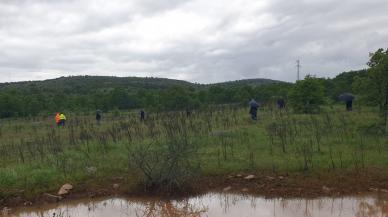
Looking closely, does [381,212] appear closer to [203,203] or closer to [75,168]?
[203,203]

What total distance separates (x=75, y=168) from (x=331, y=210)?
7052 millimetres

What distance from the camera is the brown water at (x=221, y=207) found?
7934mm

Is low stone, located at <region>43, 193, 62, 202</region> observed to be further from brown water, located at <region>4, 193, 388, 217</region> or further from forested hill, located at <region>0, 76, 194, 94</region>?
forested hill, located at <region>0, 76, 194, 94</region>

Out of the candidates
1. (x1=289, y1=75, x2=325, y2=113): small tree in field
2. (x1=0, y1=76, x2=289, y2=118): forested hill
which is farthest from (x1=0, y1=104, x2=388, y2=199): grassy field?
(x1=0, y1=76, x2=289, y2=118): forested hill

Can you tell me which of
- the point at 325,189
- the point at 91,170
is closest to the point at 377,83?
the point at 325,189

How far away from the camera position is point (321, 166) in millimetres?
10352

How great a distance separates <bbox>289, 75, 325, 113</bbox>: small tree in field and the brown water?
15925 millimetres

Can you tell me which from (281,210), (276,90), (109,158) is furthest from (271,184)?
(276,90)

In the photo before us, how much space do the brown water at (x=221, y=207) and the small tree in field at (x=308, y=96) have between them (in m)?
15.9

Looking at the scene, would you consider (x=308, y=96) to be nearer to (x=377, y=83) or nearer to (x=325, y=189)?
(x=377, y=83)

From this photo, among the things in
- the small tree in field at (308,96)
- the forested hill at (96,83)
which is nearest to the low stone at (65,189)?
the small tree in field at (308,96)

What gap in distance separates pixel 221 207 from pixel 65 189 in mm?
4111

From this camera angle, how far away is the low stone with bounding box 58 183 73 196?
32.2 feet

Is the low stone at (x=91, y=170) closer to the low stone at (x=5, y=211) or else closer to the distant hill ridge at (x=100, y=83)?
the low stone at (x=5, y=211)
